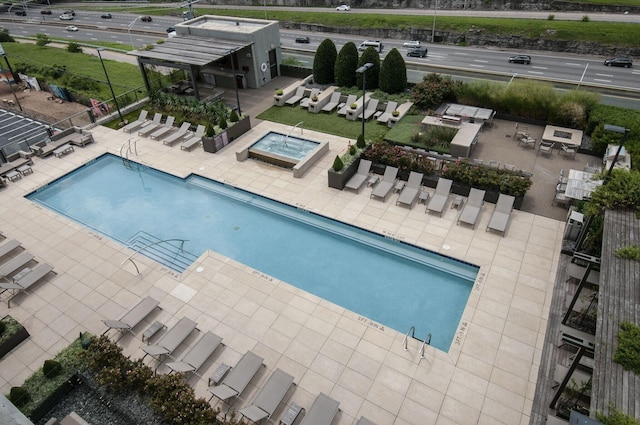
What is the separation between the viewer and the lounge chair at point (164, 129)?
2462cm

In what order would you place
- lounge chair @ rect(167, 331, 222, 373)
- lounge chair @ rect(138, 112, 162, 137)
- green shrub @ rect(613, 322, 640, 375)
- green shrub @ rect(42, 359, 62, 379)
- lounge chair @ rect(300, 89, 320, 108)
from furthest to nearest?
lounge chair @ rect(300, 89, 320, 108)
lounge chair @ rect(138, 112, 162, 137)
lounge chair @ rect(167, 331, 222, 373)
green shrub @ rect(42, 359, 62, 379)
green shrub @ rect(613, 322, 640, 375)

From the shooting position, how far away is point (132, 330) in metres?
13.3

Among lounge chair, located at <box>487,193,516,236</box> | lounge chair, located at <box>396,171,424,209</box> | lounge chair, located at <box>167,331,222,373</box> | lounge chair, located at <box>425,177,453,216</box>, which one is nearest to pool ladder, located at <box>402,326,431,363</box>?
lounge chair, located at <box>167,331,222,373</box>

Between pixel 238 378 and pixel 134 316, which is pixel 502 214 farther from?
pixel 134 316

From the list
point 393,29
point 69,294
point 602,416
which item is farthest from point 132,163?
point 393,29

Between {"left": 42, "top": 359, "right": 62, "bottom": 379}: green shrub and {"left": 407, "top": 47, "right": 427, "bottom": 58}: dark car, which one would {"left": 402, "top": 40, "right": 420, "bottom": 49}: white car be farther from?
{"left": 42, "top": 359, "right": 62, "bottom": 379}: green shrub

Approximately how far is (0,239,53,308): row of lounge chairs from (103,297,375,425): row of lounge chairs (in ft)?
14.4

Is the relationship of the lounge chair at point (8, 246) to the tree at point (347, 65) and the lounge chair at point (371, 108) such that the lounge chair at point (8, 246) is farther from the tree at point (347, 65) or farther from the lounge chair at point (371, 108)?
the tree at point (347, 65)

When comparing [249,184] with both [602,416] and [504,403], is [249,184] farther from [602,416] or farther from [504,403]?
[602,416]

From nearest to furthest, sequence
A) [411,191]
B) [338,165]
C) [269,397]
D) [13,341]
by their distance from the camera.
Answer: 1. [269,397]
2. [13,341]
3. [411,191]
4. [338,165]

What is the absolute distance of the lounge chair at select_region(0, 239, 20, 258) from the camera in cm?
1624

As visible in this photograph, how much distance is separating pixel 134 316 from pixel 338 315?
22.4 ft

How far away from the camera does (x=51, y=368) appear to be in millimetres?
11516

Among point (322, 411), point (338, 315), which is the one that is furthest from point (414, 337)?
point (322, 411)
